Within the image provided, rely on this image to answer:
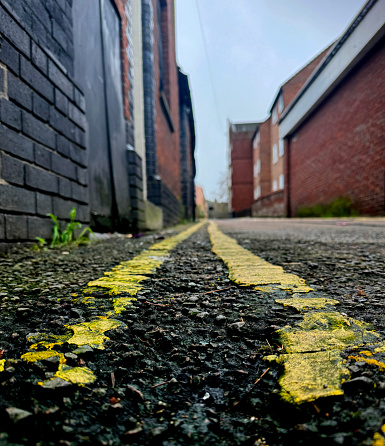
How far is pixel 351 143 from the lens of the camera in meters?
10.2

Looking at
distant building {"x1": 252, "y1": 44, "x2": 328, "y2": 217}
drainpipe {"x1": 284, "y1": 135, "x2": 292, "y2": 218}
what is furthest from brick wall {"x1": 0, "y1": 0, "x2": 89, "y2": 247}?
distant building {"x1": 252, "y1": 44, "x2": 328, "y2": 217}

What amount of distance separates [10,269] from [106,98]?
370cm

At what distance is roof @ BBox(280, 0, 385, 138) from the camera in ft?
26.9

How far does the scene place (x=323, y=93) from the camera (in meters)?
11.5

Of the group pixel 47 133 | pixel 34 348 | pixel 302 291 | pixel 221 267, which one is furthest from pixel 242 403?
pixel 47 133

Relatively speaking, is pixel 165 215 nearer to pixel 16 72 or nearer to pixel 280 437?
pixel 16 72

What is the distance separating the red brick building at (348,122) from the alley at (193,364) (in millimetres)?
9399

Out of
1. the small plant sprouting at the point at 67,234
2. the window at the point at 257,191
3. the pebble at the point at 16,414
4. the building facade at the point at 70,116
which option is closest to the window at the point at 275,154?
the window at the point at 257,191

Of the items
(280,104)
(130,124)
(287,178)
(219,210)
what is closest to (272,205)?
(287,178)

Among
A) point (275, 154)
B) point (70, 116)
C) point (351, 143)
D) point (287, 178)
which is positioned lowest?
point (70, 116)

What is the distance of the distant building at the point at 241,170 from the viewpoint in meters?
37.1

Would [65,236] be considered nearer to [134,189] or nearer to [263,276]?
[263,276]

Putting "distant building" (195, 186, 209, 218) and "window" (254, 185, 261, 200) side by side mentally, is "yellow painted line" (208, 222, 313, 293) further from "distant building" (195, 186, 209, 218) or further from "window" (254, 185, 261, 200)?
"window" (254, 185, 261, 200)

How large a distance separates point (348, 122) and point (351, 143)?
824mm
